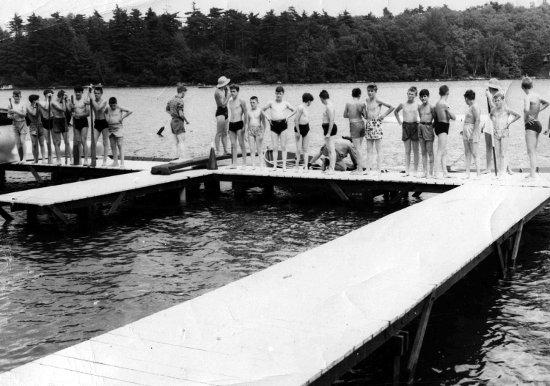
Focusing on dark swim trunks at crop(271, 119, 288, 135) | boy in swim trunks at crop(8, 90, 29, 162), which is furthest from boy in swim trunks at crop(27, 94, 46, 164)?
dark swim trunks at crop(271, 119, 288, 135)

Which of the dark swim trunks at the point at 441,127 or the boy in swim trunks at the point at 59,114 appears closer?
the dark swim trunks at the point at 441,127

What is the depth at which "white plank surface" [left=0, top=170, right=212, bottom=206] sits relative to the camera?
1334cm

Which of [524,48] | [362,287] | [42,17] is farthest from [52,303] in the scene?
[42,17]

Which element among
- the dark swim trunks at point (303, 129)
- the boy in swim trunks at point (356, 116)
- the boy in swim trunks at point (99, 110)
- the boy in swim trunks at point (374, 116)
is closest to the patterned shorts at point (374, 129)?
the boy in swim trunks at point (374, 116)

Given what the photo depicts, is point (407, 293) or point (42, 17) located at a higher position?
point (42, 17)

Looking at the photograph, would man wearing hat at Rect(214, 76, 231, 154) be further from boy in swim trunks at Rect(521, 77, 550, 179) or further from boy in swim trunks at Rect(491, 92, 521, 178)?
boy in swim trunks at Rect(521, 77, 550, 179)

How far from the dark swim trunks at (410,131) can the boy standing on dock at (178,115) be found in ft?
17.3

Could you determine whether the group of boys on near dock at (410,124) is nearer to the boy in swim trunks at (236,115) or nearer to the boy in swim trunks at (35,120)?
the boy in swim trunks at (236,115)

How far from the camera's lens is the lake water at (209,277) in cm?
784

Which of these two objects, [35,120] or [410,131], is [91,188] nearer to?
[35,120]

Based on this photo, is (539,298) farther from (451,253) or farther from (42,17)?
(42,17)

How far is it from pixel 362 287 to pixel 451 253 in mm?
1845

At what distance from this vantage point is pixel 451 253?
8.69 meters

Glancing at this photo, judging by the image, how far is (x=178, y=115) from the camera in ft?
55.7
